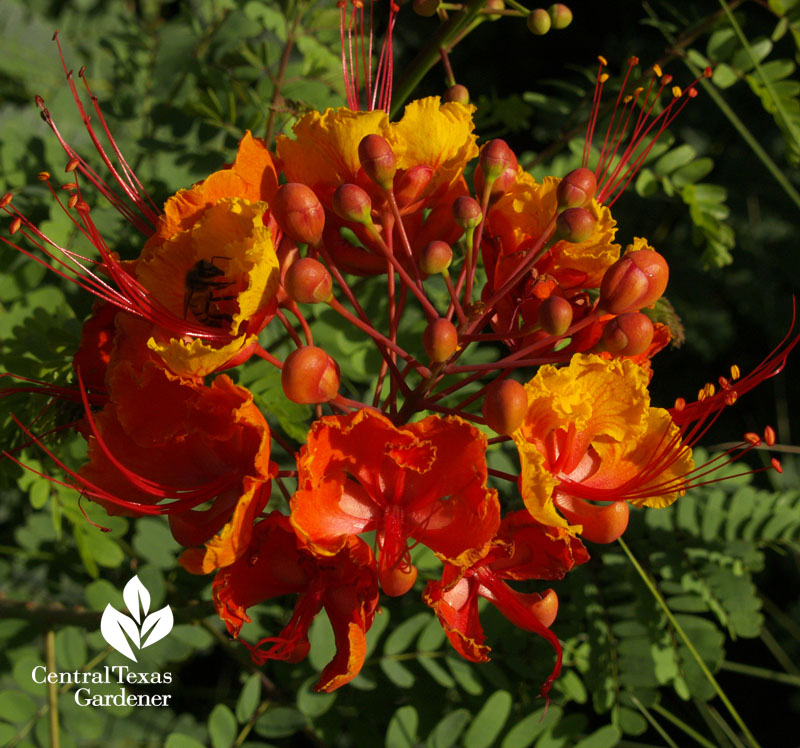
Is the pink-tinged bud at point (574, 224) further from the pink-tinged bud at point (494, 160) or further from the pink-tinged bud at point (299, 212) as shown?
the pink-tinged bud at point (299, 212)

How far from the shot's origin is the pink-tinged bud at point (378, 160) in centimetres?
141

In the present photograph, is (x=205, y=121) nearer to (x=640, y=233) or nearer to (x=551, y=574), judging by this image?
(x=551, y=574)

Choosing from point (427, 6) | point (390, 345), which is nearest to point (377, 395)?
point (390, 345)

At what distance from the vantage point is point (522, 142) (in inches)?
141

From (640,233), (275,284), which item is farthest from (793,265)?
(275,284)

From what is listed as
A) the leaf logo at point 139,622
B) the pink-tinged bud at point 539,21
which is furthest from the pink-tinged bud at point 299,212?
the leaf logo at point 139,622

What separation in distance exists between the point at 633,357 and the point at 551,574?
429 mm

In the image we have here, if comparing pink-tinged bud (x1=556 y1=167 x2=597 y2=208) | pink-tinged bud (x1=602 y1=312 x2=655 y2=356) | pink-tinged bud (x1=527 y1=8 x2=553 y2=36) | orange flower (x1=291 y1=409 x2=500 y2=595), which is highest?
pink-tinged bud (x1=527 y1=8 x2=553 y2=36)

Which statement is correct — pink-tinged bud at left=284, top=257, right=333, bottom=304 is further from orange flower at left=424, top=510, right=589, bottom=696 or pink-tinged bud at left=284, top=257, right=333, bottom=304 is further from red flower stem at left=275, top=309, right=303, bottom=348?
orange flower at left=424, top=510, right=589, bottom=696

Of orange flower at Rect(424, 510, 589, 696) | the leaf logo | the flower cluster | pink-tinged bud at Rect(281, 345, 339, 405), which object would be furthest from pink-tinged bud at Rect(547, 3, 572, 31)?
the leaf logo

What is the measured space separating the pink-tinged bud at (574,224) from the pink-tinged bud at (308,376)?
483mm

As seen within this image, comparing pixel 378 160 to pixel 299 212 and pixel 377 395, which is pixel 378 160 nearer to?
pixel 299 212

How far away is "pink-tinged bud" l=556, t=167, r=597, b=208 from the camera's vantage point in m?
1.43

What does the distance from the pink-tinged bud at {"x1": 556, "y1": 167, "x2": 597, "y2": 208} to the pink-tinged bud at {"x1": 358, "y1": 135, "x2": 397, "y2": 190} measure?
0.31 meters
